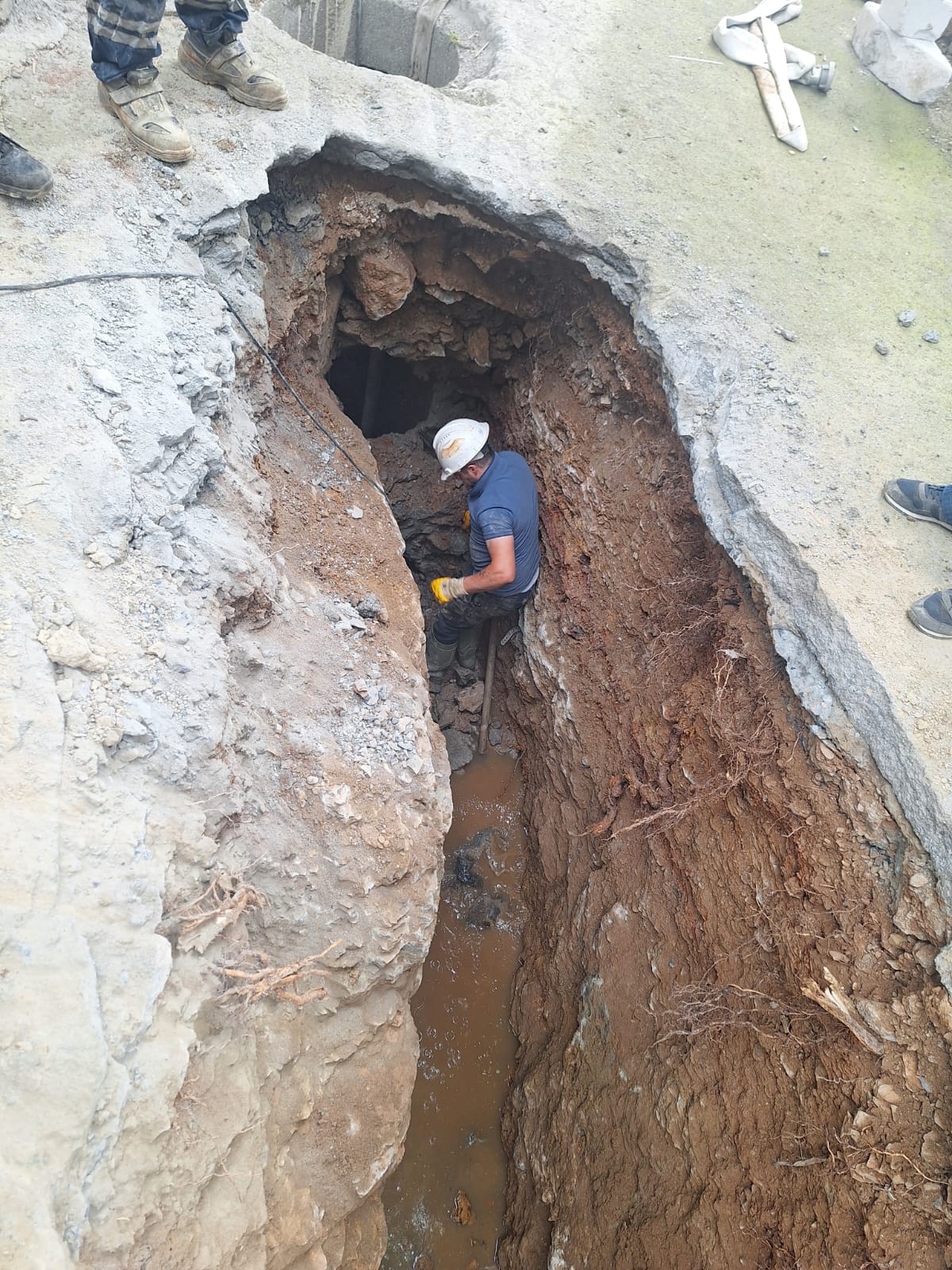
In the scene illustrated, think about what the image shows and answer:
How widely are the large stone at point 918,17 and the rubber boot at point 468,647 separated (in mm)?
5070

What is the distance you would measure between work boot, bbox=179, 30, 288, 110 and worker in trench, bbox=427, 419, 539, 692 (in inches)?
73.3

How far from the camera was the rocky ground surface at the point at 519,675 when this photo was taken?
2.00 metres

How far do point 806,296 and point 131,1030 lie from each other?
4.49 m

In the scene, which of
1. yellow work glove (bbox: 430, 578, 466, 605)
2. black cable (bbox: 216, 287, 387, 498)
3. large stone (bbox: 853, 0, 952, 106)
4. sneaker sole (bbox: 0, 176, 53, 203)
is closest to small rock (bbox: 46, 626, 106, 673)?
black cable (bbox: 216, 287, 387, 498)

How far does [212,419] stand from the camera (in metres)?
3.04

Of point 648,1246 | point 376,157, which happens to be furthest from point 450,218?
point 648,1246

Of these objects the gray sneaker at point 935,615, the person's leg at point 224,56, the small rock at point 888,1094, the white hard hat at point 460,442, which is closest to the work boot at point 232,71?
the person's leg at point 224,56

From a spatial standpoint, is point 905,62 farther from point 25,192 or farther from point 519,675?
point 25,192

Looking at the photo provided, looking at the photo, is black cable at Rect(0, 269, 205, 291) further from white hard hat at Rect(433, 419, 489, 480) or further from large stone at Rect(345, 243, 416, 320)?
white hard hat at Rect(433, 419, 489, 480)

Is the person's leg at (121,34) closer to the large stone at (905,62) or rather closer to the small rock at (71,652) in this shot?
the small rock at (71,652)

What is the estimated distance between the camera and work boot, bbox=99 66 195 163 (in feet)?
10.7

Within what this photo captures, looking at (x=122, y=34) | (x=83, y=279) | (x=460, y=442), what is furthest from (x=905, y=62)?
(x=83, y=279)

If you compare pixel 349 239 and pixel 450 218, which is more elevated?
pixel 450 218

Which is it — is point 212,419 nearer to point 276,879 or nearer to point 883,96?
point 276,879
